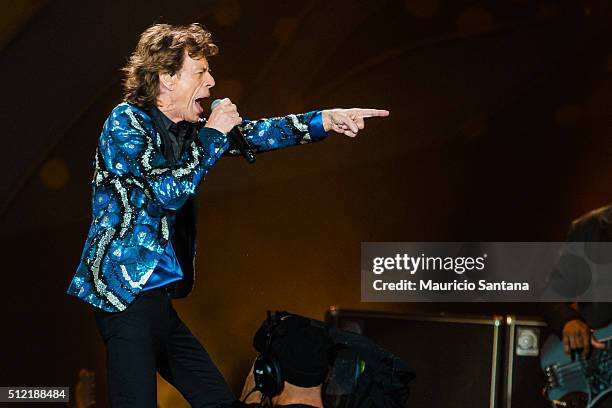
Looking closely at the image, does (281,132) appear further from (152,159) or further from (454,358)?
(454,358)

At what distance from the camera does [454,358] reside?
13.4 feet

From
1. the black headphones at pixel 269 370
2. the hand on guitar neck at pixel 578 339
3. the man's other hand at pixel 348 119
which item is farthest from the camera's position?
the hand on guitar neck at pixel 578 339

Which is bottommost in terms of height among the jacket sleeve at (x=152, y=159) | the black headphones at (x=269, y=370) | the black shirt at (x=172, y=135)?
the black headphones at (x=269, y=370)

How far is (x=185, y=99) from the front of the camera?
269cm

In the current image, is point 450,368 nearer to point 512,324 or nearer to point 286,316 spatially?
point 512,324

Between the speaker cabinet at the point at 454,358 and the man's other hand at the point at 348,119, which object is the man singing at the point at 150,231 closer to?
the man's other hand at the point at 348,119

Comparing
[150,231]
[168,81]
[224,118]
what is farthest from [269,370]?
[168,81]

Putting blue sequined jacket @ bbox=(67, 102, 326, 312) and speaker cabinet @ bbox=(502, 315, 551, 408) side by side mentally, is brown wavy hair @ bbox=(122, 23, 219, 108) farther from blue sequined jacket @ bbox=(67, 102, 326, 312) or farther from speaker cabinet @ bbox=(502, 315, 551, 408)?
speaker cabinet @ bbox=(502, 315, 551, 408)

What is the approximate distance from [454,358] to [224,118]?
1955 mm

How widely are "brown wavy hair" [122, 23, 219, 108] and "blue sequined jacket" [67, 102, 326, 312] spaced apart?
0.53 feet

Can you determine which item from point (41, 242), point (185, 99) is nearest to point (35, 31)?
point (41, 242)

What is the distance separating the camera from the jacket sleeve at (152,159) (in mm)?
2402

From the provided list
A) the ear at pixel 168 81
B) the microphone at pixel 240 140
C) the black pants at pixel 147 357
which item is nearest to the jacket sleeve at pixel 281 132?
the microphone at pixel 240 140

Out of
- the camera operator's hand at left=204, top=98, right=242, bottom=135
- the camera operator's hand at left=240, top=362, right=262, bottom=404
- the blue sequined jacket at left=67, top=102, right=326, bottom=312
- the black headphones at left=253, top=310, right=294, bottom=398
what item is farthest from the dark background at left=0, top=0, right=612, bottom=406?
the black headphones at left=253, top=310, right=294, bottom=398
